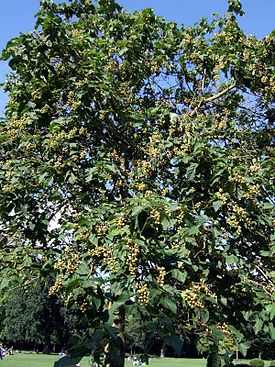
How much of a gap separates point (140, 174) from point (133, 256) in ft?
5.48

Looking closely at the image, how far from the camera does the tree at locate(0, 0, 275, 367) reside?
9.68 feet

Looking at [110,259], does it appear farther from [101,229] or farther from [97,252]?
[101,229]

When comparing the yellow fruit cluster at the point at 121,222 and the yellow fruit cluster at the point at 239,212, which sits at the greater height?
the yellow fruit cluster at the point at 239,212

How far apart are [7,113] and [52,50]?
3.98ft

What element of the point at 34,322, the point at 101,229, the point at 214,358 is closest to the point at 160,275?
the point at 214,358

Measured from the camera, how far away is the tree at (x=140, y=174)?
2949mm

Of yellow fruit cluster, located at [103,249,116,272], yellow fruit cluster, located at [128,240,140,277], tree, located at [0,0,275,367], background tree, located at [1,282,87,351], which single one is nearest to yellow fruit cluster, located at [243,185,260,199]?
tree, located at [0,0,275,367]

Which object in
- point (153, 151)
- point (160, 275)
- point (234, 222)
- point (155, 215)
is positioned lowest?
point (160, 275)

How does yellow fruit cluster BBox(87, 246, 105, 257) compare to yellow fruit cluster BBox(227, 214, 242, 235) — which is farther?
yellow fruit cluster BBox(227, 214, 242, 235)

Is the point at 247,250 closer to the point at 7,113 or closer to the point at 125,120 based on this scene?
the point at 125,120

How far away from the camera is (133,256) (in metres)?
2.79

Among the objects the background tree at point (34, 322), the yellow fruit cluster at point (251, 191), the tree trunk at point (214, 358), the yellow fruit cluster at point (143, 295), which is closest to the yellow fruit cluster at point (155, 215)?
the yellow fruit cluster at point (143, 295)

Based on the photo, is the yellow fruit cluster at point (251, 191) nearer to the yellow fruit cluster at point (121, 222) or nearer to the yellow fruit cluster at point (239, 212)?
the yellow fruit cluster at point (239, 212)

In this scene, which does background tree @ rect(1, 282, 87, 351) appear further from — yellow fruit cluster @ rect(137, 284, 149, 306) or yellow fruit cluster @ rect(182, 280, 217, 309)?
yellow fruit cluster @ rect(137, 284, 149, 306)
